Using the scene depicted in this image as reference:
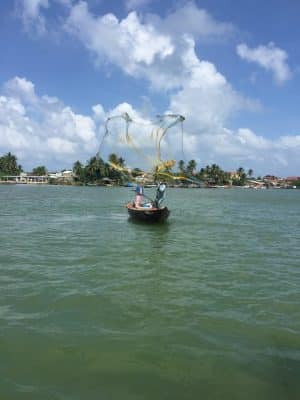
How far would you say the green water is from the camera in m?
6.32

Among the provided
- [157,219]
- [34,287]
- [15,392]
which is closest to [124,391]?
[15,392]

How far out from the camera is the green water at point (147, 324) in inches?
249

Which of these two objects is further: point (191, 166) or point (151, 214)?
point (191, 166)

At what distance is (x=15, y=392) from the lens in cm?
603

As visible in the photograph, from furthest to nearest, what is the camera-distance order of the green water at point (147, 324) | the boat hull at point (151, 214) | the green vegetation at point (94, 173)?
the green vegetation at point (94, 173), the boat hull at point (151, 214), the green water at point (147, 324)

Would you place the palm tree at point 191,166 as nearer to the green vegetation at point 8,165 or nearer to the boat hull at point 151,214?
the green vegetation at point 8,165

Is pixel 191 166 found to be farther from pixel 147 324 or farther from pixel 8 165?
pixel 147 324

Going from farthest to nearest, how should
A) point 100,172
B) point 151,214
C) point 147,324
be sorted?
1. point 100,172
2. point 151,214
3. point 147,324

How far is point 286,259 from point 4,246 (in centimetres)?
1133

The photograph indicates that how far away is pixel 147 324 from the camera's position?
8562 mm

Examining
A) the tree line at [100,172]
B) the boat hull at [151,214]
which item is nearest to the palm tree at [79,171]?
the tree line at [100,172]

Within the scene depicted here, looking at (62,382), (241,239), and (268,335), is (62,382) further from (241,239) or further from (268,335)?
(241,239)

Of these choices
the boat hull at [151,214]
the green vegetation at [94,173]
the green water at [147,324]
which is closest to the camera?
the green water at [147,324]

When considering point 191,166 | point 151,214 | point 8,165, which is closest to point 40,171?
point 8,165
